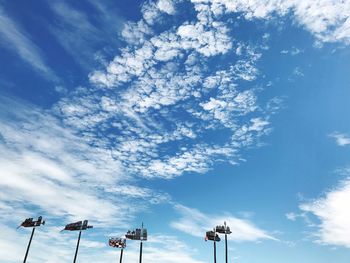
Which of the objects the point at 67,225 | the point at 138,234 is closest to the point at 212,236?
the point at 138,234

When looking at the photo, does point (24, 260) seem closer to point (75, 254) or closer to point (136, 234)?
point (75, 254)

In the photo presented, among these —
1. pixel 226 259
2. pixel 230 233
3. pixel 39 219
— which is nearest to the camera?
pixel 226 259

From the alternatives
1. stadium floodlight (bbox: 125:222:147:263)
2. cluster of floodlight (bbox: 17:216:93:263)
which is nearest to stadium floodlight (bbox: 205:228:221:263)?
stadium floodlight (bbox: 125:222:147:263)

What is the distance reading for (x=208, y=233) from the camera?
55906 millimetres

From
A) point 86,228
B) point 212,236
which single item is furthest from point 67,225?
point 212,236

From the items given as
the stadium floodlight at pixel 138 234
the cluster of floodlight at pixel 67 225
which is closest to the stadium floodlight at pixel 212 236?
the stadium floodlight at pixel 138 234

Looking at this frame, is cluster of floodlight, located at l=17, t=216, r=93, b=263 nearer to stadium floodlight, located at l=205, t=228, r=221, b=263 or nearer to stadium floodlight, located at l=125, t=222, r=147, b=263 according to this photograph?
stadium floodlight, located at l=125, t=222, r=147, b=263

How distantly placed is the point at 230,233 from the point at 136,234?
14483mm

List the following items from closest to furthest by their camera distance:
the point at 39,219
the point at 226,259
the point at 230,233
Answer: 1. the point at 226,259
2. the point at 230,233
3. the point at 39,219

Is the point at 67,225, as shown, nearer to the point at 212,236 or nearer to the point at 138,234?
the point at 138,234

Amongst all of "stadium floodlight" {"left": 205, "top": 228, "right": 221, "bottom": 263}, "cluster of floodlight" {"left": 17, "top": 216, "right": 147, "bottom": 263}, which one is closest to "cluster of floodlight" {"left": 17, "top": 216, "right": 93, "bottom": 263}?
"cluster of floodlight" {"left": 17, "top": 216, "right": 147, "bottom": 263}

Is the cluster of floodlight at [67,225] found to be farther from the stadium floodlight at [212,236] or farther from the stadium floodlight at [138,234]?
the stadium floodlight at [212,236]

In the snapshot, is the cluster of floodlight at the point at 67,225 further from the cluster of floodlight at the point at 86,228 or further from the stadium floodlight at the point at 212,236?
the stadium floodlight at the point at 212,236

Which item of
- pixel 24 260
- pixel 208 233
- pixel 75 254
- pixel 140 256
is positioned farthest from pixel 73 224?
pixel 208 233
